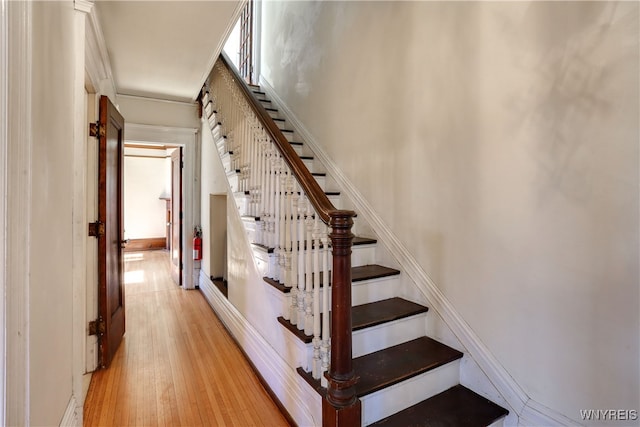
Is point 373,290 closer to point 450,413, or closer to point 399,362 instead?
point 399,362

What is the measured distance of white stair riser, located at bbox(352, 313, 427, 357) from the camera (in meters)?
1.81

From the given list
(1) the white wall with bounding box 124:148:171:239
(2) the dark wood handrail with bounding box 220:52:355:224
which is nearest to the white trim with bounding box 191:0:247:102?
(2) the dark wood handrail with bounding box 220:52:355:224

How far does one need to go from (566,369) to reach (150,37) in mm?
3410

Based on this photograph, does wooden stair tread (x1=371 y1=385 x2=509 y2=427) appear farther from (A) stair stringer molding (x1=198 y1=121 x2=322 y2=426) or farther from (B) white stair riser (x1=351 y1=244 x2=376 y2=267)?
(B) white stair riser (x1=351 y1=244 x2=376 y2=267)

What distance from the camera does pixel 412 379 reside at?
1.64 meters

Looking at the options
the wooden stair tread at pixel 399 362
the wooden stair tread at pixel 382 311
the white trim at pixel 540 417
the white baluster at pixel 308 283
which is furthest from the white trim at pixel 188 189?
the white trim at pixel 540 417

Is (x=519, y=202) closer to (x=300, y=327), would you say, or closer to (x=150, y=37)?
(x=300, y=327)

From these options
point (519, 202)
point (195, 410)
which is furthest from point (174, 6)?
point (195, 410)

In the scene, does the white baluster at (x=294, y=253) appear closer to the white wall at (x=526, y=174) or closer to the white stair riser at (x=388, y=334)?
the white stair riser at (x=388, y=334)

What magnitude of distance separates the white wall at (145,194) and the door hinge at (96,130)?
580 centimetres

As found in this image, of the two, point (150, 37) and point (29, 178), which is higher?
point (150, 37)

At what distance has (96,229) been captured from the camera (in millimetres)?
2266

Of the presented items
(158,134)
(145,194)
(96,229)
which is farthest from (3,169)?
(145,194)

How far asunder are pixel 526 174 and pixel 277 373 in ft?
5.85
